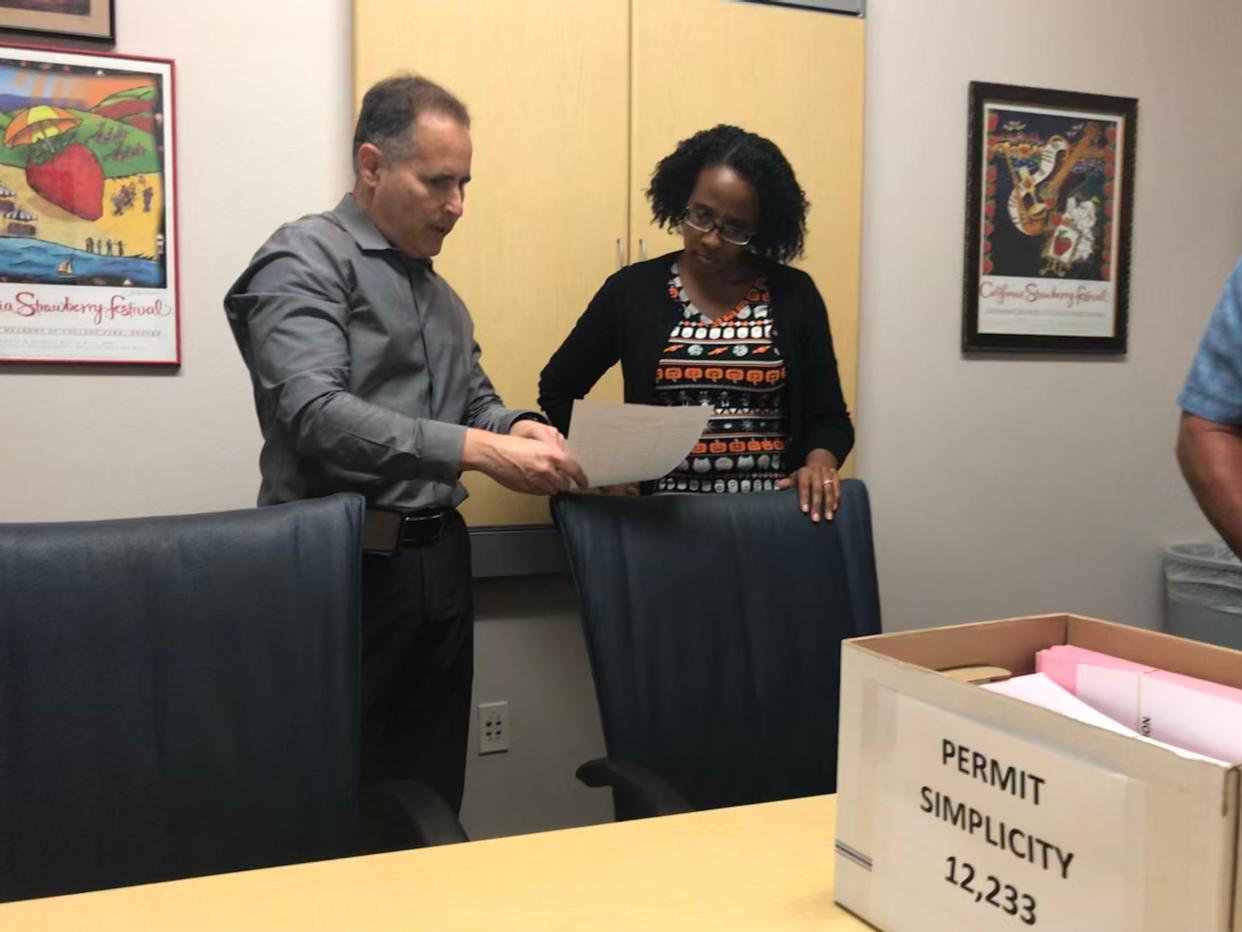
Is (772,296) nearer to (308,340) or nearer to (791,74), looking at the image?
(791,74)

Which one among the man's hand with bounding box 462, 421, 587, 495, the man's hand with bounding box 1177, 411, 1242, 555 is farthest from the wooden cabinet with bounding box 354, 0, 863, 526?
the man's hand with bounding box 1177, 411, 1242, 555

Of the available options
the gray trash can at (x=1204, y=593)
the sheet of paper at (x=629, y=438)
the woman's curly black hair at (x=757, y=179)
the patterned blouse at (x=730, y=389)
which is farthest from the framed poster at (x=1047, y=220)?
the sheet of paper at (x=629, y=438)

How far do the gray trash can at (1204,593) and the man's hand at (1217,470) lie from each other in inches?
52.2

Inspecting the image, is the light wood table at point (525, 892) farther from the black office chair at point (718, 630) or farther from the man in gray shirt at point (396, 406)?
the man in gray shirt at point (396, 406)

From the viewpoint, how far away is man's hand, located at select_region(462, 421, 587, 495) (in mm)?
1452

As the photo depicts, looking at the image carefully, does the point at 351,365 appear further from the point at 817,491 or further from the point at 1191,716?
the point at 1191,716

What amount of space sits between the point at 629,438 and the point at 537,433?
25cm

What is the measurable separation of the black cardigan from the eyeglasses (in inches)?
4.3

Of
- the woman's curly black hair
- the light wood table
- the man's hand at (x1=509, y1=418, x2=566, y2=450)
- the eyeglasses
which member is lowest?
the light wood table

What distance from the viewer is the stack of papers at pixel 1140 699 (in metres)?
0.61

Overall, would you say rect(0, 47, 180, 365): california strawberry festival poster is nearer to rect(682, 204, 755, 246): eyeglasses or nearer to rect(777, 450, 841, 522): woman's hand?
rect(682, 204, 755, 246): eyeglasses

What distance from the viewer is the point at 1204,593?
260 cm

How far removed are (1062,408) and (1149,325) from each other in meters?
0.36

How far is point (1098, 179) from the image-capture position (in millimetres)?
2627
